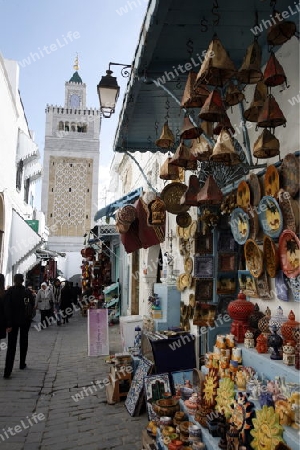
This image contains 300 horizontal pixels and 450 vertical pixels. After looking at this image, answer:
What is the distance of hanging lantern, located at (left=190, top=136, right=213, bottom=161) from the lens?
3799 millimetres

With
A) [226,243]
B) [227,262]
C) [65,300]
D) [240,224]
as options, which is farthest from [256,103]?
[65,300]

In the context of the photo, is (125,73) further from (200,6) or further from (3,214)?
(3,214)

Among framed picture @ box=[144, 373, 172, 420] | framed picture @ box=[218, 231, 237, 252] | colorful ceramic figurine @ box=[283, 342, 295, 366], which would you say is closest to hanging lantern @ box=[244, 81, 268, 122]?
framed picture @ box=[218, 231, 237, 252]

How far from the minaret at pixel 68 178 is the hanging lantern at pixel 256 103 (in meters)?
29.2

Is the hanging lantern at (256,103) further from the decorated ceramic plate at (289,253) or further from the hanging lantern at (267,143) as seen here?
the decorated ceramic plate at (289,253)

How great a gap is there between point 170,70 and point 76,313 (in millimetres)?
14544

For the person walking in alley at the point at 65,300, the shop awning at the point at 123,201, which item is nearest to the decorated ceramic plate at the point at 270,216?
the shop awning at the point at 123,201

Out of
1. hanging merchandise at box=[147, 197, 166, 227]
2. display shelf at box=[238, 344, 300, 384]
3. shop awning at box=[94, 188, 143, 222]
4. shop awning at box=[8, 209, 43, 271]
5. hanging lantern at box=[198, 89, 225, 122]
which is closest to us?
display shelf at box=[238, 344, 300, 384]

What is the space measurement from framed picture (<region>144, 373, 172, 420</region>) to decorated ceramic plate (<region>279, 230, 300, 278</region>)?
7.80 feet

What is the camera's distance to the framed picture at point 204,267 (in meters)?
4.83

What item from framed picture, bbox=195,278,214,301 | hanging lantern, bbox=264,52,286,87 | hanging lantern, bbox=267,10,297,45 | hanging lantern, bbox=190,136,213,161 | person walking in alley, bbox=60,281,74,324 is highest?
hanging lantern, bbox=267,10,297,45

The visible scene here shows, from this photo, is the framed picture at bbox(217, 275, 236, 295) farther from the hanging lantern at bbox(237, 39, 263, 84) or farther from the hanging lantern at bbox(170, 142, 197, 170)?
the hanging lantern at bbox(237, 39, 263, 84)

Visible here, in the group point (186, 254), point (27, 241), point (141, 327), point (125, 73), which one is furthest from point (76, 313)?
point (125, 73)

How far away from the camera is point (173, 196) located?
505 cm
